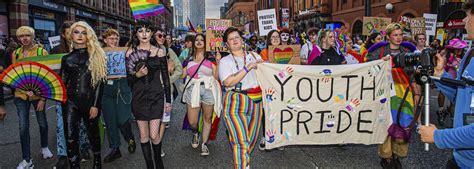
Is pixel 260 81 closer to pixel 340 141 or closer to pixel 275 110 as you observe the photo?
pixel 275 110

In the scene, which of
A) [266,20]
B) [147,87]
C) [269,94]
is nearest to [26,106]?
[147,87]

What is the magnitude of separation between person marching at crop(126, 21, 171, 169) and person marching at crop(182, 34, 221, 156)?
1.02 metres

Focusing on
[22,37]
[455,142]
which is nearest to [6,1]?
[22,37]

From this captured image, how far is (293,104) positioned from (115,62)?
8.33 ft

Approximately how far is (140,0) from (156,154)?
2.33 meters

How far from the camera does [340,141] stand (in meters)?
4.43

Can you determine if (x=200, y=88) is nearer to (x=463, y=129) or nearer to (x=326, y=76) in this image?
(x=326, y=76)

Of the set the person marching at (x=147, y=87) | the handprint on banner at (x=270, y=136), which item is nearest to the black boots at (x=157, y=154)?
the person marching at (x=147, y=87)

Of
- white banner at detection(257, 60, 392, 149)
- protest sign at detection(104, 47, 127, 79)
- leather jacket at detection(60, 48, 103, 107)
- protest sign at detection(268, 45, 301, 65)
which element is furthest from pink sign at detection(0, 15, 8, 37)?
white banner at detection(257, 60, 392, 149)

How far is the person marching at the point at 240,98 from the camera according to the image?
12.2 feet

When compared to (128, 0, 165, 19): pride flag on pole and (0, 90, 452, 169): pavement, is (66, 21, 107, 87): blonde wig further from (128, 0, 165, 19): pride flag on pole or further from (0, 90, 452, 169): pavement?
(0, 90, 452, 169): pavement

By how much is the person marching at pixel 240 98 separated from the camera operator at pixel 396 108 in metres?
1.55

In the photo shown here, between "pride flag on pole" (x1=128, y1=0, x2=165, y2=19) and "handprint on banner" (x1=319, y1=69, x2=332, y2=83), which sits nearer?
"handprint on banner" (x1=319, y1=69, x2=332, y2=83)

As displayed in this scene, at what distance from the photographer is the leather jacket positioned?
13.0 feet
